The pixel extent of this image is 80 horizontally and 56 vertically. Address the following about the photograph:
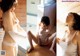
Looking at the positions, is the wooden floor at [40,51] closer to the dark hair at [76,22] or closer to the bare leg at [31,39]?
the bare leg at [31,39]

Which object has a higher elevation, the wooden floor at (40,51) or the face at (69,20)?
the face at (69,20)

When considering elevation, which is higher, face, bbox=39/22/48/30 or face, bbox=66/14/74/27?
face, bbox=66/14/74/27

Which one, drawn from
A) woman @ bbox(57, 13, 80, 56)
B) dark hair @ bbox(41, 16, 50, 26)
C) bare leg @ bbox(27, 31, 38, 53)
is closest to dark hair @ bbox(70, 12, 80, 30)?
woman @ bbox(57, 13, 80, 56)

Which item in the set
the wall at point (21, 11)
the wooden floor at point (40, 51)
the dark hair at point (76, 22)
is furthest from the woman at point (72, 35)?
the wall at point (21, 11)

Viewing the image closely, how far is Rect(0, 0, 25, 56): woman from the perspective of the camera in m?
1.49

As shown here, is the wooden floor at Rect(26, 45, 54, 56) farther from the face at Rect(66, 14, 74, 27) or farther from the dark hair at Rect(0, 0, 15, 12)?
the dark hair at Rect(0, 0, 15, 12)

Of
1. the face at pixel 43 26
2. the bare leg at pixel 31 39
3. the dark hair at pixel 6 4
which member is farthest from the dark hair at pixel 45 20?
the dark hair at pixel 6 4

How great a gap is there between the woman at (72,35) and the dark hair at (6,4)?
462 mm

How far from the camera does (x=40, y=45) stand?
1.47 meters

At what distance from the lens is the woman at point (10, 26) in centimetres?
149

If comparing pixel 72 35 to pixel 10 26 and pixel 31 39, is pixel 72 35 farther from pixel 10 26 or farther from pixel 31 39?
pixel 10 26

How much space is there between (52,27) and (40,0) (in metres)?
0.23

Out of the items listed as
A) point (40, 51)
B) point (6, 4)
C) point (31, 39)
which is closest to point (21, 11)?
point (6, 4)

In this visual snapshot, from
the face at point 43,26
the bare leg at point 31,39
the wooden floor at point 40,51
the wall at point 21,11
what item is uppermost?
the wall at point 21,11
